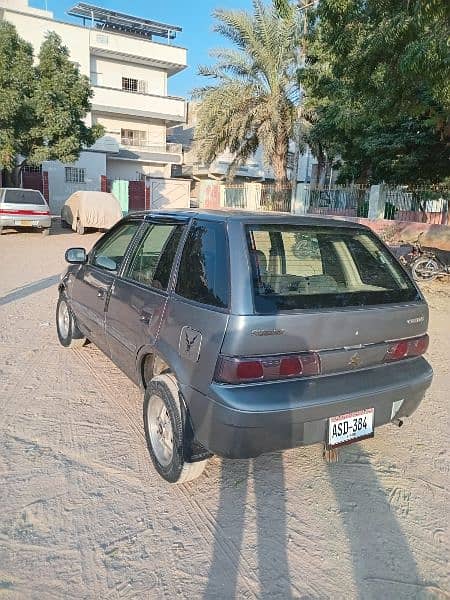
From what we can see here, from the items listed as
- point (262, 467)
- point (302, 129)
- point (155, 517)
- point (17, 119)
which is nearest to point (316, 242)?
point (262, 467)

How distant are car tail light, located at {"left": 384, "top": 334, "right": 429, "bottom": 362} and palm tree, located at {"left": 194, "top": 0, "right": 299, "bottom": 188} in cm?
1753

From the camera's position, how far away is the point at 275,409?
238 centimetres

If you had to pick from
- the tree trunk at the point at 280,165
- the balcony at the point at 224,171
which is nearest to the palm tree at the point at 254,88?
the tree trunk at the point at 280,165

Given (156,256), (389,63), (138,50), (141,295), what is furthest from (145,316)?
(138,50)

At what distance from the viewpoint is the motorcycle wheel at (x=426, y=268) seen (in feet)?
32.1

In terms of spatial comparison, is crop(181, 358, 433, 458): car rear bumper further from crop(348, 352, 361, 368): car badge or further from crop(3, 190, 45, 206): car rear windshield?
crop(3, 190, 45, 206): car rear windshield

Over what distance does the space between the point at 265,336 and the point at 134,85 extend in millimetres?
36831

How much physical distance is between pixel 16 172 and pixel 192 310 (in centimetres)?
1980

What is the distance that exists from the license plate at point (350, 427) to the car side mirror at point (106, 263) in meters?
2.15

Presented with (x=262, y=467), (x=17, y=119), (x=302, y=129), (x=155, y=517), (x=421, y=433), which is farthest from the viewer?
(x=302, y=129)

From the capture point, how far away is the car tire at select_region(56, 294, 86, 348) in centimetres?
488

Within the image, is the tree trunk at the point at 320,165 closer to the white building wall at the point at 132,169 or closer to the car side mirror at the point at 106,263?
the white building wall at the point at 132,169

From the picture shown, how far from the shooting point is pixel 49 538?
7.72 ft

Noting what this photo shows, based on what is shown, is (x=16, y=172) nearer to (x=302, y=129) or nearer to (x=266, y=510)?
(x=302, y=129)
